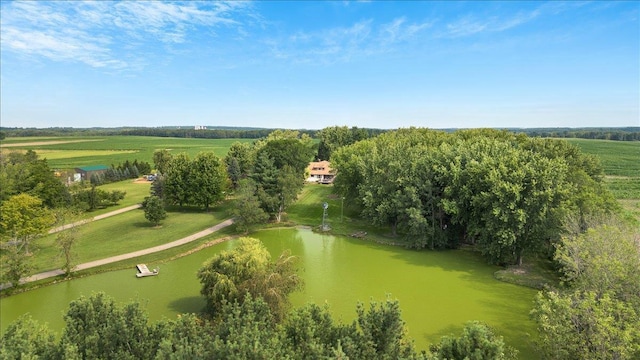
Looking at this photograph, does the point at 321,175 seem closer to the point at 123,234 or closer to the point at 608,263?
the point at 123,234

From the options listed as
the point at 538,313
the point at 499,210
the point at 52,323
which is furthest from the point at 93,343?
the point at 499,210

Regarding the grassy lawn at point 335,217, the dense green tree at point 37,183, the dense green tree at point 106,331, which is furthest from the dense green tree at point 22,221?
the grassy lawn at point 335,217

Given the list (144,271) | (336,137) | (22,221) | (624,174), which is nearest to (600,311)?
(144,271)

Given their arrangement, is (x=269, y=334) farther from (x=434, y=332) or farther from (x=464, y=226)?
(x=464, y=226)

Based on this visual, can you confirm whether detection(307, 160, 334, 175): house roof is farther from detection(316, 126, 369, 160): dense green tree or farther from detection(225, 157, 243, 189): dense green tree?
detection(225, 157, 243, 189): dense green tree

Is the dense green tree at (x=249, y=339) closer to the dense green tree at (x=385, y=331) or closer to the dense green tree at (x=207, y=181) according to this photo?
the dense green tree at (x=385, y=331)

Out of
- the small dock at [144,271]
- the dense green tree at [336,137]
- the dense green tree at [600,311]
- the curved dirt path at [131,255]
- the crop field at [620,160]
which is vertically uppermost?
the dense green tree at [336,137]

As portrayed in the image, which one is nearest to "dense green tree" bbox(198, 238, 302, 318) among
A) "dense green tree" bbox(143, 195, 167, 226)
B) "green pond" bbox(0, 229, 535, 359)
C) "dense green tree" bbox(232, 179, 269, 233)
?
"green pond" bbox(0, 229, 535, 359)
